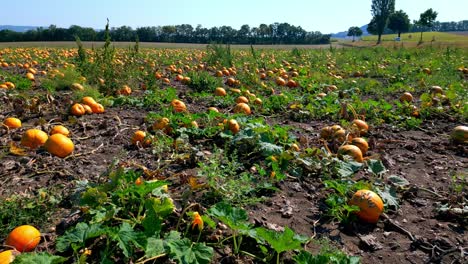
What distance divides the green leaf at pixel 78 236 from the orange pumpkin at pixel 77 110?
3946 mm

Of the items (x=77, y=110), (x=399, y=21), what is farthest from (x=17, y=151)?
(x=399, y=21)

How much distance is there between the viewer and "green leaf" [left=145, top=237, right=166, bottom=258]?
2342 mm

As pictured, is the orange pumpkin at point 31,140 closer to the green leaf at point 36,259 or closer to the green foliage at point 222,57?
the green leaf at point 36,259

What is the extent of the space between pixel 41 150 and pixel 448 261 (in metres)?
4.27

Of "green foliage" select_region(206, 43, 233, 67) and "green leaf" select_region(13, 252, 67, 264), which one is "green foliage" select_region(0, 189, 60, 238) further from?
"green foliage" select_region(206, 43, 233, 67)

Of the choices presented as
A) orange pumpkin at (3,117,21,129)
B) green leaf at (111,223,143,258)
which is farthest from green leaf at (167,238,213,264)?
orange pumpkin at (3,117,21,129)

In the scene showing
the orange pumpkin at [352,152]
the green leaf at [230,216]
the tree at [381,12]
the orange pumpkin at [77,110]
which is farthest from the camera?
the tree at [381,12]

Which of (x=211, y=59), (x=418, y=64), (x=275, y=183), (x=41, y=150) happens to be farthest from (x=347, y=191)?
(x=418, y=64)

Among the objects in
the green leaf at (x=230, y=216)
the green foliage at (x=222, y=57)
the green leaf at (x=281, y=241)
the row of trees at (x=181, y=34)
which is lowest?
the green leaf at (x=281, y=241)

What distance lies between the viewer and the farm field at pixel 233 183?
8.55 ft

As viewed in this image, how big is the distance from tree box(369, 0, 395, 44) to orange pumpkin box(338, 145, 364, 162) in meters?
89.7

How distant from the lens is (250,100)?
768 centimetres

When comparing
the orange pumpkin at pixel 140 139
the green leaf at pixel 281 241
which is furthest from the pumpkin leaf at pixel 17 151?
the green leaf at pixel 281 241

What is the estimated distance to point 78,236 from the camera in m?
2.35
